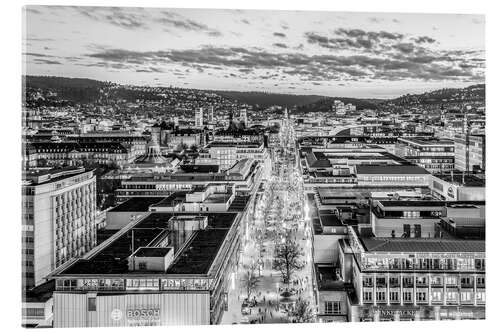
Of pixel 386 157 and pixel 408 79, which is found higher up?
pixel 408 79

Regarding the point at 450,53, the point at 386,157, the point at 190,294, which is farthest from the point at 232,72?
the point at 386,157

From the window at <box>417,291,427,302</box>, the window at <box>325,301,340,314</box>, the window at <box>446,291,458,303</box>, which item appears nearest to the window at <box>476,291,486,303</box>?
the window at <box>446,291,458,303</box>

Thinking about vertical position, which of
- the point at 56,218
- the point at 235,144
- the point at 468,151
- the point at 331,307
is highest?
the point at 235,144

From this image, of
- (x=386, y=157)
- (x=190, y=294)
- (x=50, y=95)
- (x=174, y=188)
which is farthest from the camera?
(x=386, y=157)

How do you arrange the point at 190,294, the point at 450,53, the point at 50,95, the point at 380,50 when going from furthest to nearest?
the point at 50,95
the point at 380,50
the point at 450,53
the point at 190,294

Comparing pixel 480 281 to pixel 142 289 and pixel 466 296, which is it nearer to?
pixel 466 296

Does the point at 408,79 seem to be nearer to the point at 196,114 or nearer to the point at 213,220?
the point at 213,220

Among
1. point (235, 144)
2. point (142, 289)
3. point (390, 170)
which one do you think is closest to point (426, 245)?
point (142, 289)
